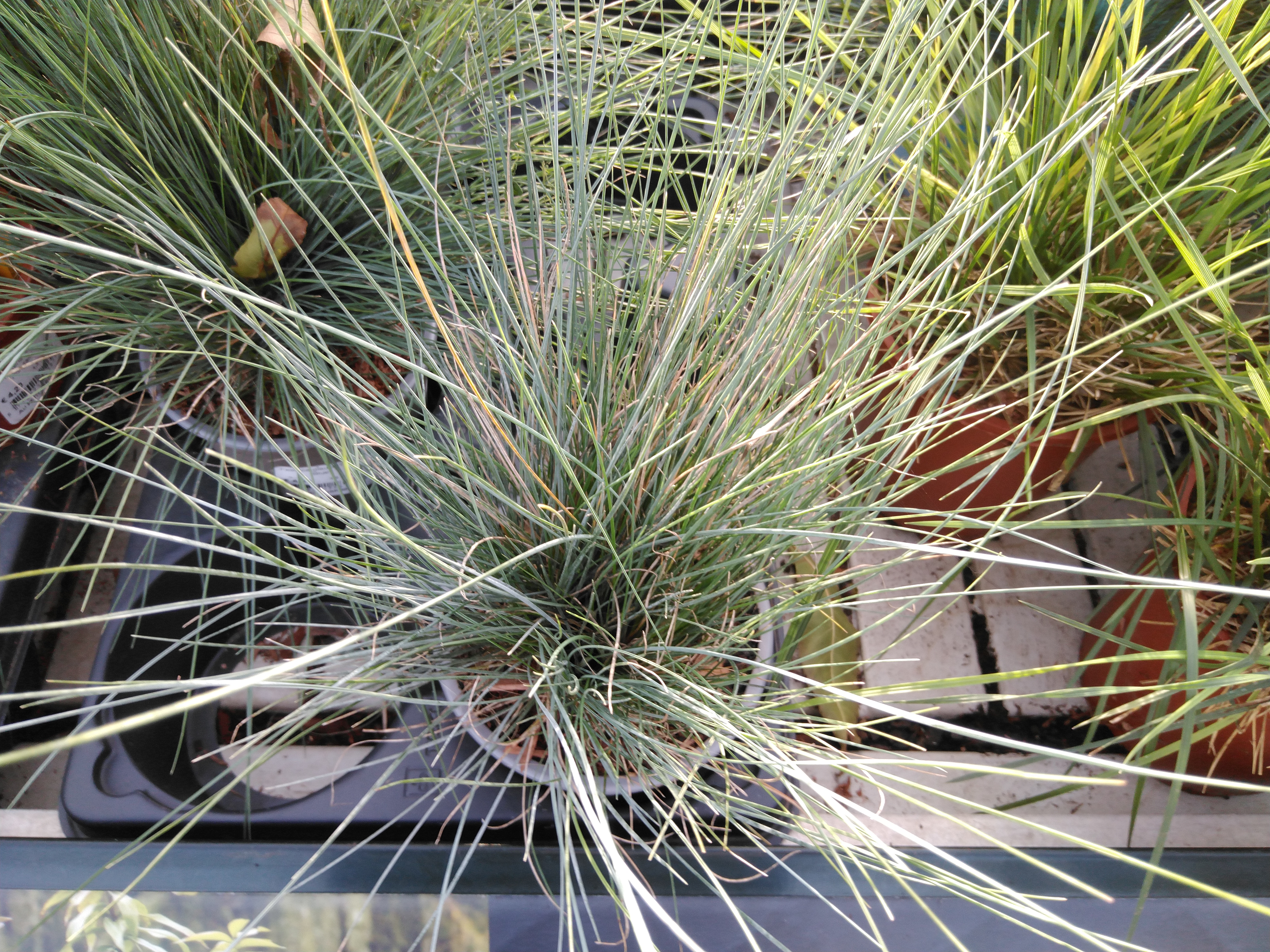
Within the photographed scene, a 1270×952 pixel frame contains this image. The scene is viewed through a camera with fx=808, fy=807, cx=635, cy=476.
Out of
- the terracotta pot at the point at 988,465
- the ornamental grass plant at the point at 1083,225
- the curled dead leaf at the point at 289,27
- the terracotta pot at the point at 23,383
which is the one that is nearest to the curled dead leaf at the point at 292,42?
the curled dead leaf at the point at 289,27

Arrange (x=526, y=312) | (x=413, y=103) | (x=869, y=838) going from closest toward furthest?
1. (x=869, y=838)
2. (x=526, y=312)
3. (x=413, y=103)

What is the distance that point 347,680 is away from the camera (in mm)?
295

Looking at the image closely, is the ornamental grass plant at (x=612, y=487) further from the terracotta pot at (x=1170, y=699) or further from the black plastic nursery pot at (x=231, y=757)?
the terracotta pot at (x=1170, y=699)

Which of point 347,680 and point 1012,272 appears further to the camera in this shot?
point 1012,272

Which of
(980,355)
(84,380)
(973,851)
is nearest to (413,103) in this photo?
(84,380)

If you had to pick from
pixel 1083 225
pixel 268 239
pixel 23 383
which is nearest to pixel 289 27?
pixel 268 239

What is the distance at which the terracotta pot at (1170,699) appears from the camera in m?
0.43

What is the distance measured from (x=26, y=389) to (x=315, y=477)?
0.20m

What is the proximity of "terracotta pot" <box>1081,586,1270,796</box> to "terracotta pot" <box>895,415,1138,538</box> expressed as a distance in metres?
0.08

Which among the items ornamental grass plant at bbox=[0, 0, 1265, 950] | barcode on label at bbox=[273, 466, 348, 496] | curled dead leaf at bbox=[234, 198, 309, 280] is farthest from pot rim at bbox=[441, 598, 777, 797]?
curled dead leaf at bbox=[234, 198, 309, 280]

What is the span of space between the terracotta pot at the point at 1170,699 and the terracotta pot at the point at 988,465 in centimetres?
8

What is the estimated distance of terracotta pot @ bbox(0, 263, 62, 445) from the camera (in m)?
0.45

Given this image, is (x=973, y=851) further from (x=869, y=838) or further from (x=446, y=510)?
(x=446, y=510)

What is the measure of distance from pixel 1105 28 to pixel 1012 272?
0.42 feet
